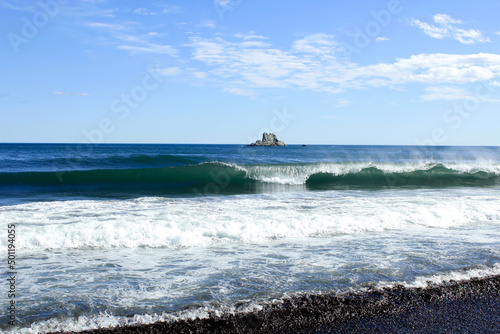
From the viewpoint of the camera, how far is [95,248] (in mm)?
6109

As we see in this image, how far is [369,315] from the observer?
12.2 feet

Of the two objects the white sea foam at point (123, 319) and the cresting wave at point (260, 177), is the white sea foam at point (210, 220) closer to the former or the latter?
the white sea foam at point (123, 319)

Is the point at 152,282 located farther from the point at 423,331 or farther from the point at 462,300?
the point at 462,300

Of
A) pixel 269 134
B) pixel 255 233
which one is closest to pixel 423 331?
pixel 255 233

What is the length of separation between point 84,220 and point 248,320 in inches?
213

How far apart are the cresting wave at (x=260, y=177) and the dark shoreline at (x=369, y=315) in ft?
36.3

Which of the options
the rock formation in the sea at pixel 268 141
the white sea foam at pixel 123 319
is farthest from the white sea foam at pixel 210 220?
the rock formation in the sea at pixel 268 141

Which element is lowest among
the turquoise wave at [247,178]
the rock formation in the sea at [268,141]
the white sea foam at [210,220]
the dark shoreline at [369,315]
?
the dark shoreline at [369,315]

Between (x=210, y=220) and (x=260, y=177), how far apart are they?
11.5 meters

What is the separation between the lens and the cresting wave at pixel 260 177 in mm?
16266

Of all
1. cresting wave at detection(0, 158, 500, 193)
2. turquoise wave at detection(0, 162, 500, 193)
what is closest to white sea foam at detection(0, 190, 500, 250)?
turquoise wave at detection(0, 162, 500, 193)

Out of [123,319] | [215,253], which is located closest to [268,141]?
[215,253]

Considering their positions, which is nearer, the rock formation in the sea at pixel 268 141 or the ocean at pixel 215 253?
the ocean at pixel 215 253

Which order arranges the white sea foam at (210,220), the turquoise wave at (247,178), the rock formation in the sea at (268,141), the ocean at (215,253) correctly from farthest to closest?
the rock formation in the sea at (268,141)
the turquoise wave at (247,178)
the white sea foam at (210,220)
the ocean at (215,253)
